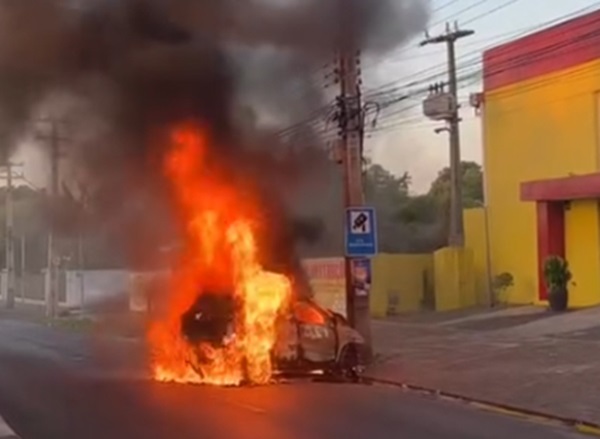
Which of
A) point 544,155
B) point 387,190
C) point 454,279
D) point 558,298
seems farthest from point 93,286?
point 558,298

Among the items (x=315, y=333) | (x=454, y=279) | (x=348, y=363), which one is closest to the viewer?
(x=315, y=333)

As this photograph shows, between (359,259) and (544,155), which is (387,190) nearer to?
(544,155)

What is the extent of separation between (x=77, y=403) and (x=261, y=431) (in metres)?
3.70

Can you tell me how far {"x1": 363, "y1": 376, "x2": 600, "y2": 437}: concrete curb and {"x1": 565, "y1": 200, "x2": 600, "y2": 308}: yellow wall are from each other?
1083cm

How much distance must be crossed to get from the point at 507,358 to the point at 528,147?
37.1ft

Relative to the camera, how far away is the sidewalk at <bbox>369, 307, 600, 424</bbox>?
14.0 meters

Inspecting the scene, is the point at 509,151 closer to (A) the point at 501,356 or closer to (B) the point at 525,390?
(A) the point at 501,356

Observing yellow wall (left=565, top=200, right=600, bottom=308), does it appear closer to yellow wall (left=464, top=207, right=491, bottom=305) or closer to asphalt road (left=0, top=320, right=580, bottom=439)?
yellow wall (left=464, top=207, right=491, bottom=305)

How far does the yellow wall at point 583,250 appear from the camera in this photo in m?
25.7

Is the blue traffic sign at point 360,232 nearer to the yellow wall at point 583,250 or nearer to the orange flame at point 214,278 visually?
the orange flame at point 214,278

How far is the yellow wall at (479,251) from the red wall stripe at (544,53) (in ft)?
11.5

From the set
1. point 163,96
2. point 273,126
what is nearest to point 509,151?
point 273,126

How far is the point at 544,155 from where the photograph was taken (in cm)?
2772

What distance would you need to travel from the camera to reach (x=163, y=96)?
17.5m
